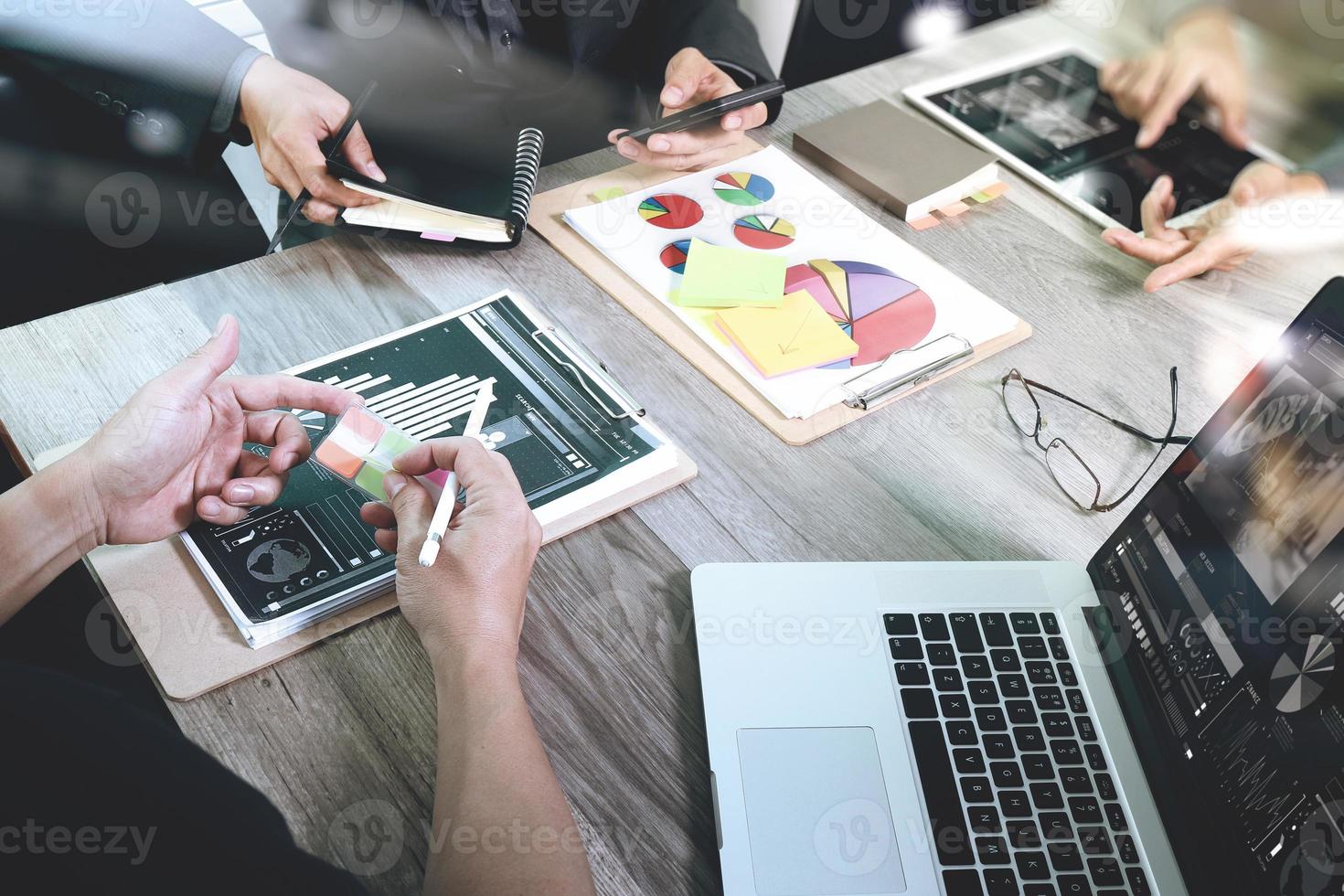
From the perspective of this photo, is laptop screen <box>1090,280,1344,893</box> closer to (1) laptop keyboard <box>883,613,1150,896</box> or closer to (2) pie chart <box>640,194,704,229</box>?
(1) laptop keyboard <box>883,613,1150,896</box>

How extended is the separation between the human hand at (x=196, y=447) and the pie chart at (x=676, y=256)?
42 cm

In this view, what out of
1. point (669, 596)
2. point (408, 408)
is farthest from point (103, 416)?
point (669, 596)

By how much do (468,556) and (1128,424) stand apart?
2.30ft

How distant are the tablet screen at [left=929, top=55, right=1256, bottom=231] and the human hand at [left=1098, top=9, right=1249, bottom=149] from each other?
18 millimetres

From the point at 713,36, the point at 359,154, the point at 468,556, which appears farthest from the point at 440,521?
the point at 713,36

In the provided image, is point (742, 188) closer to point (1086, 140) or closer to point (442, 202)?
point (442, 202)

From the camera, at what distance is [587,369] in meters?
0.95

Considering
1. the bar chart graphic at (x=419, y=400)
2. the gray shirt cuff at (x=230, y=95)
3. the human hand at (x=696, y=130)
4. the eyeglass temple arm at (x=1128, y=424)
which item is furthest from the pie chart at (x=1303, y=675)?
the gray shirt cuff at (x=230, y=95)

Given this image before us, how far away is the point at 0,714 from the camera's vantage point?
0.52 m

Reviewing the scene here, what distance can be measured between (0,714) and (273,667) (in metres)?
0.22

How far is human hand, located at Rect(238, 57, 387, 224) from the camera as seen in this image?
1118 mm

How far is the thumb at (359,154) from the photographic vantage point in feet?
3.72

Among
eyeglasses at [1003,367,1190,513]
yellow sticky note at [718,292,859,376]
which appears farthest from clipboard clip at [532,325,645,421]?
eyeglasses at [1003,367,1190,513]

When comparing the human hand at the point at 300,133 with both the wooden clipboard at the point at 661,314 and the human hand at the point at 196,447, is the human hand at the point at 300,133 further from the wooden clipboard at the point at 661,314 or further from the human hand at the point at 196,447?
the human hand at the point at 196,447
